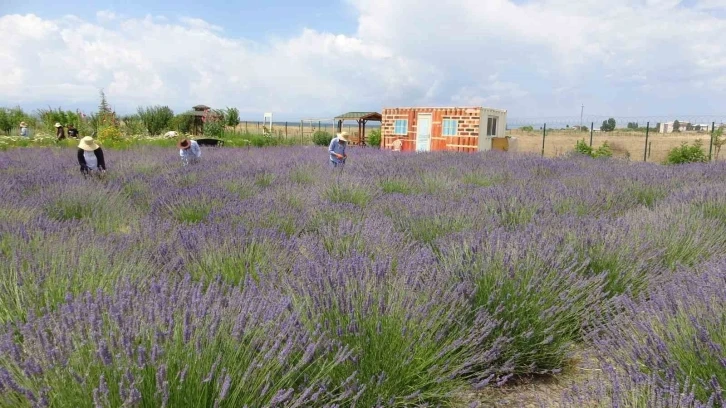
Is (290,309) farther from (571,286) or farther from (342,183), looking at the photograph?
(342,183)

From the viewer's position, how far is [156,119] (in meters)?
25.2

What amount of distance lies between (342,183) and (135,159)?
565 centimetres

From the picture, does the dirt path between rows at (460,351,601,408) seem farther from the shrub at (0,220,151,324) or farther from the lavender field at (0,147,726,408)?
the shrub at (0,220,151,324)

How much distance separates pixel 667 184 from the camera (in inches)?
266

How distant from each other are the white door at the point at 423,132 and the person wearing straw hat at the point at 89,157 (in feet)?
42.6

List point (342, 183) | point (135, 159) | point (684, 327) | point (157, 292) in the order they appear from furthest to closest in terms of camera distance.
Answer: point (135, 159)
point (342, 183)
point (684, 327)
point (157, 292)

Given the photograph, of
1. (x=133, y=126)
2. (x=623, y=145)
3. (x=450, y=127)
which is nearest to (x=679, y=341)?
(x=450, y=127)

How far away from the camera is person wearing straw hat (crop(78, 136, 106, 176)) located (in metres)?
7.17

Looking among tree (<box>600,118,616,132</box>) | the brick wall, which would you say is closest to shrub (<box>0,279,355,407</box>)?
the brick wall

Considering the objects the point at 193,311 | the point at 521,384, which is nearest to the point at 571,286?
the point at 521,384

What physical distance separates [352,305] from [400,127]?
18415 mm

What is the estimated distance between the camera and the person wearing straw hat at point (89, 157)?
7168mm

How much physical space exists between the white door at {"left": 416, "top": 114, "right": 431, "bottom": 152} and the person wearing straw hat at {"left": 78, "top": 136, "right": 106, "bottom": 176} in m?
13.0

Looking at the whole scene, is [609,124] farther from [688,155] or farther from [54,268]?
[54,268]
